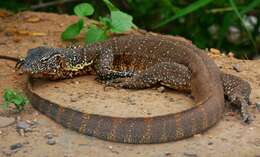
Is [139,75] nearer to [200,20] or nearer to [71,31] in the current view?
[71,31]

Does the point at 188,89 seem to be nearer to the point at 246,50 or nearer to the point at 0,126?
the point at 0,126

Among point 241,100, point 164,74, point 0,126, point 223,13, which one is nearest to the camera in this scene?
point 0,126

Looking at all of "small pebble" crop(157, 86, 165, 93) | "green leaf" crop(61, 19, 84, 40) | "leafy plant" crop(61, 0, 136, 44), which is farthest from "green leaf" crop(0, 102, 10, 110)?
"green leaf" crop(61, 19, 84, 40)

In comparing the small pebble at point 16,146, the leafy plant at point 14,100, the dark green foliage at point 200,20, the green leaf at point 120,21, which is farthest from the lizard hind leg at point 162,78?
the dark green foliage at point 200,20

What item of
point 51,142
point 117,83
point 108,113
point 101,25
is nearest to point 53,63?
point 117,83

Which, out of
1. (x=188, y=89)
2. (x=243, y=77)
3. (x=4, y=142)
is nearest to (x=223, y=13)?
(x=243, y=77)

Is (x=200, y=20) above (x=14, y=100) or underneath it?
above

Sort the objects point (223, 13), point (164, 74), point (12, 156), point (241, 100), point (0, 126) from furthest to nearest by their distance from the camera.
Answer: point (223, 13) → point (164, 74) → point (241, 100) → point (0, 126) → point (12, 156)
